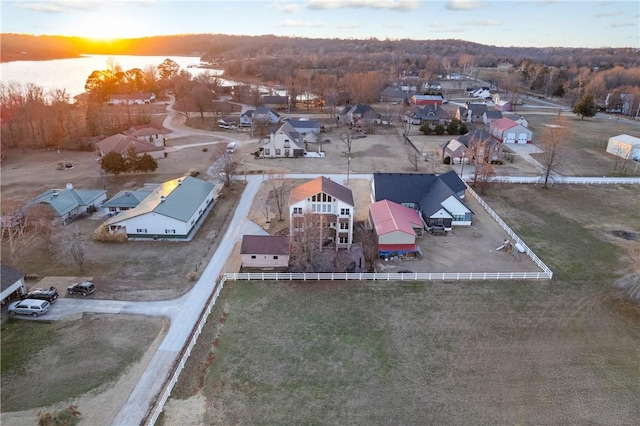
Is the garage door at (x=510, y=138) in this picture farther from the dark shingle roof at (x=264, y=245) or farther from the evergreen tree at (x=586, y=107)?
the dark shingle roof at (x=264, y=245)

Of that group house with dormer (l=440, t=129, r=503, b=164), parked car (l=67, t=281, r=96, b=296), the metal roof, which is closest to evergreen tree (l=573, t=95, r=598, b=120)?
house with dormer (l=440, t=129, r=503, b=164)

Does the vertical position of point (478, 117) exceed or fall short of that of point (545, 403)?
it exceeds it

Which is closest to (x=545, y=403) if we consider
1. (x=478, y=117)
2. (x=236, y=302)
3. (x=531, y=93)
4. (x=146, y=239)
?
(x=236, y=302)

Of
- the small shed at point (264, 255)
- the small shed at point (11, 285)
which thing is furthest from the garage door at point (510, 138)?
the small shed at point (11, 285)

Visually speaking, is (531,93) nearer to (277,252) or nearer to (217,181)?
(217,181)

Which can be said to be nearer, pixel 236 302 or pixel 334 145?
pixel 236 302

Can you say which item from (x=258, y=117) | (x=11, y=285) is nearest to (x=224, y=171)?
(x=11, y=285)

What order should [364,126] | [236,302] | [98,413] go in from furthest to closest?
[364,126] < [236,302] < [98,413]
